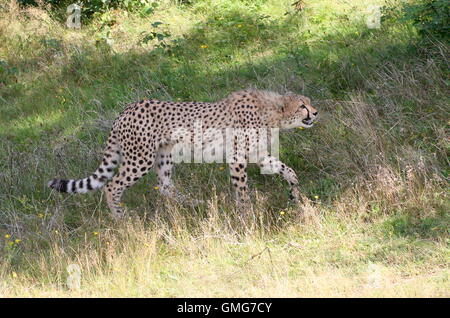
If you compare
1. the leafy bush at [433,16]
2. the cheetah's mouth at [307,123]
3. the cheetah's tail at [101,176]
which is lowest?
the cheetah's tail at [101,176]

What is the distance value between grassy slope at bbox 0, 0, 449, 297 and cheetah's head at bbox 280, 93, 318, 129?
27cm

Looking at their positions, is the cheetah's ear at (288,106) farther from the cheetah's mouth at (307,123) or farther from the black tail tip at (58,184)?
the black tail tip at (58,184)

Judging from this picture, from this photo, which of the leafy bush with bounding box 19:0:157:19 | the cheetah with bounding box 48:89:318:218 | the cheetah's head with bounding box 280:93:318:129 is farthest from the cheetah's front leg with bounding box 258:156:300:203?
the leafy bush with bounding box 19:0:157:19

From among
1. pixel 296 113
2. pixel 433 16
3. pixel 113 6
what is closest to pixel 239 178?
pixel 296 113

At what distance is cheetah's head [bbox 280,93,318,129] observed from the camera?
22.9 ft

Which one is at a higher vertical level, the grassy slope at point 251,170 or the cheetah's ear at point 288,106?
the cheetah's ear at point 288,106

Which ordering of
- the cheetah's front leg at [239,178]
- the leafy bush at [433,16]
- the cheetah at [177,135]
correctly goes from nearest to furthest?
the cheetah's front leg at [239,178]
the cheetah at [177,135]
the leafy bush at [433,16]

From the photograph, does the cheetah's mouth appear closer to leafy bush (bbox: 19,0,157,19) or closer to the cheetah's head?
the cheetah's head

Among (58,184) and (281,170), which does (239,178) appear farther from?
(58,184)

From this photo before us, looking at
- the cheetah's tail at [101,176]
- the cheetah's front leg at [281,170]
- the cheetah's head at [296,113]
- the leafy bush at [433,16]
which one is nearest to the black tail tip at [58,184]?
the cheetah's tail at [101,176]

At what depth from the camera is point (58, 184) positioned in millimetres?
6438

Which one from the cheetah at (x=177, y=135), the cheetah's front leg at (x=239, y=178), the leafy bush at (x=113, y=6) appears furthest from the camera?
the leafy bush at (x=113, y=6)

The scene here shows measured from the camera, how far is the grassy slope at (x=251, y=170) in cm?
501

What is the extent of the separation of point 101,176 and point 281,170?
168cm
